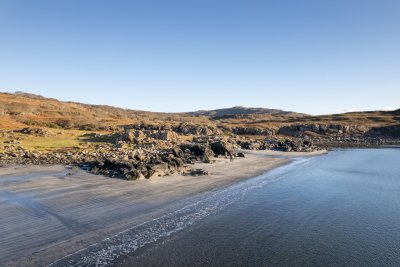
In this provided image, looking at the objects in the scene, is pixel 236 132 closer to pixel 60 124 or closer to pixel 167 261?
pixel 60 124

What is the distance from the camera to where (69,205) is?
22.1 metres

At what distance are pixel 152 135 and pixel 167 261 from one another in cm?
5244

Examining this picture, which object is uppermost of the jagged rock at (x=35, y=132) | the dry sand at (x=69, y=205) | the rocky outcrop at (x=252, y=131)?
the jagged rock at (x=35, y=132)

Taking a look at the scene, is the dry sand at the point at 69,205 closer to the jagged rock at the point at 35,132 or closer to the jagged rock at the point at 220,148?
the jagged rock at the point at 220,148

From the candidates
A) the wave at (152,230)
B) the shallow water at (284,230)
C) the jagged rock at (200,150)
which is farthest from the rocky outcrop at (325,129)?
the wave at (152,230)

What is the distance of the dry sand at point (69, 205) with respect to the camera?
15.4 m

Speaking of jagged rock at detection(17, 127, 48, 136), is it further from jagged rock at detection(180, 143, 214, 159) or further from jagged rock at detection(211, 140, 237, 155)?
jagged rock at detection(211, 140, 237, 155)

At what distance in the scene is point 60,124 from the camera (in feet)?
245

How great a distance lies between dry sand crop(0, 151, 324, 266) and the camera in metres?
15.4

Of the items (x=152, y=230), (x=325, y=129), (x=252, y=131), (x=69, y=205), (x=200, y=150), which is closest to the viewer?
(x=152, y=230)

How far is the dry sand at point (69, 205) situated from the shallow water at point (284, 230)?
98.6 inches

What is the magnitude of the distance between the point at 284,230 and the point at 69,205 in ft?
45.6

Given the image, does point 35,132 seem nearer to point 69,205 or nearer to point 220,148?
point 220,148

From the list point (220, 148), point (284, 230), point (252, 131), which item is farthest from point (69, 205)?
point (252, 131)
